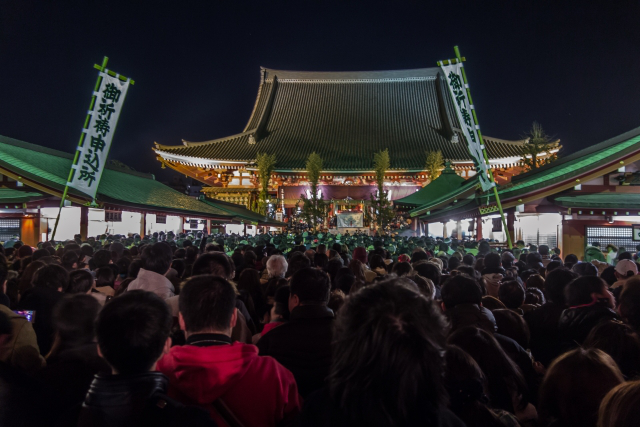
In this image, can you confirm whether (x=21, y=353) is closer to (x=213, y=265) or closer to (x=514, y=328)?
(x=213, y=265)

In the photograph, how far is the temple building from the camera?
31.8 metres

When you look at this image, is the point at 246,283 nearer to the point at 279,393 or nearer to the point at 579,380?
the point at 279,393

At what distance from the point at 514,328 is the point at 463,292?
2.12 ft

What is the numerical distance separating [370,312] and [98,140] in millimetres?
A: 12926

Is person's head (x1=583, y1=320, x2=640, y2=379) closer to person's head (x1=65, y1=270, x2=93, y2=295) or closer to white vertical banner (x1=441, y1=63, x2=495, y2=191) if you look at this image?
person's head (x1=65, y1=270, x2=93, y2=295)

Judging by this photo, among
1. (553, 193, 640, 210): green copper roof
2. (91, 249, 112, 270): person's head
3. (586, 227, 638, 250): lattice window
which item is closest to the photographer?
(91, 249, 112, 270): person's head

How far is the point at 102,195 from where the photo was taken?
41.2 ft

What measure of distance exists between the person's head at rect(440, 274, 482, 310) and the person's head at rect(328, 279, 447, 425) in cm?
203

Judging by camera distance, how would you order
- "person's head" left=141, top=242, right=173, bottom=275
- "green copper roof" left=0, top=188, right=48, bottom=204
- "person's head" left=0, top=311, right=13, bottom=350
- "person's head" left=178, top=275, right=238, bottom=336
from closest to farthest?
"person's head" left=178, top=275, right=238, bottom=336
"person's head" left=0, top=311, right=13, bottom=350
"person's head" left=141, top=242, right=173, bottom=275
"green copper roof" left=0, top=188, right=48, bottom=204

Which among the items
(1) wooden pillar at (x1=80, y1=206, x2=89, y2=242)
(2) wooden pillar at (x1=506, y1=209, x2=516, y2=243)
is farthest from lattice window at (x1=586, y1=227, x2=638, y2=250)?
(1) wooden pillar at (x1=80, y1=206, x2=89, y2=242)

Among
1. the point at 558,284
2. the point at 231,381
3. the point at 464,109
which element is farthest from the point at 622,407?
the point at 464,109

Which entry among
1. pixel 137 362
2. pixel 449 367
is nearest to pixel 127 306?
pixel 137 362

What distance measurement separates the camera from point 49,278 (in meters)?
4.19

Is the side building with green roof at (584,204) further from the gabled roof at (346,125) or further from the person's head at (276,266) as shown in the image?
the gabled roof at (346,125)
